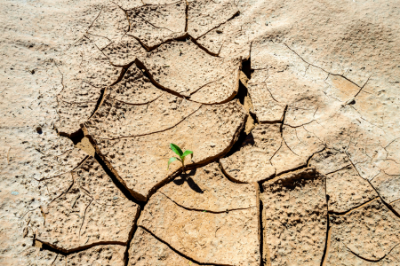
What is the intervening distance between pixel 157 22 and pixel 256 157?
1.65m

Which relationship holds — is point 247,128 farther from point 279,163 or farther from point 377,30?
point 377,30

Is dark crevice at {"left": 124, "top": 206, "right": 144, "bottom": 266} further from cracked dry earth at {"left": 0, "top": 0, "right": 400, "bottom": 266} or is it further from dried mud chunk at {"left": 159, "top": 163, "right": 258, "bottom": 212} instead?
dried mud chunk at {"left": 159, "top": 163, "right": 258, "bottom": 212}

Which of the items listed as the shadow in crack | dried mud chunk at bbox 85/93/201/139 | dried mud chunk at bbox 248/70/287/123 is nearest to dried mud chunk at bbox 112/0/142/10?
dried mud chunk at bbox 85/93/201/139

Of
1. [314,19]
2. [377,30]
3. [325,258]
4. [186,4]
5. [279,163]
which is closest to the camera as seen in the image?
[325,258]

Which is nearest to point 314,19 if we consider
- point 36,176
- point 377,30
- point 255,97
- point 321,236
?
point 377,30

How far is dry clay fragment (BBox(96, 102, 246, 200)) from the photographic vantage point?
74.6 inches

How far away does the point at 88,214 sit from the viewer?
1.74 meters

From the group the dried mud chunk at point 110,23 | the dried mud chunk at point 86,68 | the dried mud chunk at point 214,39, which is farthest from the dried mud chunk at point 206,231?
the dried mud chunk at point 110,23

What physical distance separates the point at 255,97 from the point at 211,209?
0.94 meters

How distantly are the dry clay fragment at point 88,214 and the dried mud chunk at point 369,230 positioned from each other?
1.20 meters

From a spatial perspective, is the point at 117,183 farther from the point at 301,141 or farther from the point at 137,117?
the point at 301,141

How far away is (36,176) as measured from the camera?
1843mm

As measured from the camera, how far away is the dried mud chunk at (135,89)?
→ 2.26 m

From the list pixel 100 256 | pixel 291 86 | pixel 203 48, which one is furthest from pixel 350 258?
pixel 203 48
